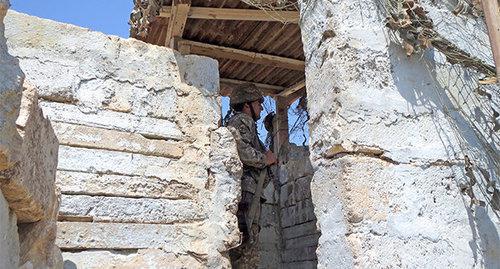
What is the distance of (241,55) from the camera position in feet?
18.2

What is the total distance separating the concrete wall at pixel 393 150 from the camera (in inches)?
87.8

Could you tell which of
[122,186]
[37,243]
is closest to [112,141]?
[122,186]

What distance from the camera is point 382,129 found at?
235 cm

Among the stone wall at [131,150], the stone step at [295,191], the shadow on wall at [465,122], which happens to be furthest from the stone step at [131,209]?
the stone step at [295,191]

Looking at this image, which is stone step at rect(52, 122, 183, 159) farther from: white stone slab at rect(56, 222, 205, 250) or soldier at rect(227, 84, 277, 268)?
soldier at rect(227, 84, 277, 268)

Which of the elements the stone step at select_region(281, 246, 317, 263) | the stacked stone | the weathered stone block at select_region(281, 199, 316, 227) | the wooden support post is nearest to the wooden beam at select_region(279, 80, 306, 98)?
the wooden support post

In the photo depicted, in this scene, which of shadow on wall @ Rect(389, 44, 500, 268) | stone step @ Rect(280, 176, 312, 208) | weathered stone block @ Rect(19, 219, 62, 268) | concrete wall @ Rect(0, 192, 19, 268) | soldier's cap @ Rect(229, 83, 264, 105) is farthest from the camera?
stone step @ Rect(280, 176, 312, 208)

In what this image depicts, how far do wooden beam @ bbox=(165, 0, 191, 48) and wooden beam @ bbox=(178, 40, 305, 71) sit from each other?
0.14 m

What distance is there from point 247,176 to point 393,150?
2217mm

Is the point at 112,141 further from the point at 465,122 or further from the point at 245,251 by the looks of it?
the point at 465,122

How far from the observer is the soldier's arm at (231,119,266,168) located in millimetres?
4336

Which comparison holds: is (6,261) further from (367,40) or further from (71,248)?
(367,40)

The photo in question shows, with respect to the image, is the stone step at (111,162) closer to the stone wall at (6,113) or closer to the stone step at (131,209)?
the stone step at (131,209)

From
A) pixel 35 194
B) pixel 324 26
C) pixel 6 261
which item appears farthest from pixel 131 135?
pixel 6 261
